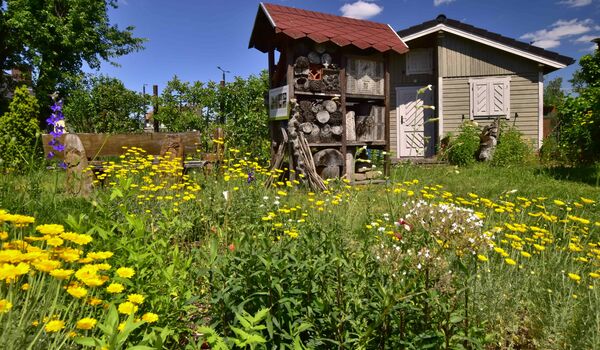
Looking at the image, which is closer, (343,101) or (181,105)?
(343,101)

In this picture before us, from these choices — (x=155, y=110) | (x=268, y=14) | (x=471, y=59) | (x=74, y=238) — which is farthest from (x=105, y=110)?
(x=74, y=238)

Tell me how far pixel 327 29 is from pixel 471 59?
849 cm

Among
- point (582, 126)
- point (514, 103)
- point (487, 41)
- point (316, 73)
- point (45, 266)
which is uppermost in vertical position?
point (487, 41)

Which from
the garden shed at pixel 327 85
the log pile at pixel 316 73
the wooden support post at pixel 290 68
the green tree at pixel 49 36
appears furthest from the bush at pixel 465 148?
the green tree at pixel 49 36

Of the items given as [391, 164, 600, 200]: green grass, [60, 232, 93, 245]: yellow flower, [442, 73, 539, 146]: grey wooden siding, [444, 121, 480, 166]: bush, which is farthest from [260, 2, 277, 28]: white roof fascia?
[442, 73, 539, 146]: grey wooden siding

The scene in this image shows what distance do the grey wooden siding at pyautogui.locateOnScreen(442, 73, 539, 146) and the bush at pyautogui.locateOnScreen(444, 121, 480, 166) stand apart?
0.94 m

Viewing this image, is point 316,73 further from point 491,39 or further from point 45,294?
point 491,39

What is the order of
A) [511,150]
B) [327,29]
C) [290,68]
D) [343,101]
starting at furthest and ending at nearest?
[511,150] → [327,29] → [343,101] → [290,68]

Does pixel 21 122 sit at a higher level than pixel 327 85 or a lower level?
lower

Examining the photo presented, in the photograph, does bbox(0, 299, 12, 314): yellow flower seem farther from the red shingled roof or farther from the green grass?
the red shingled roof

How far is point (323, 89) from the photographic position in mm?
7281

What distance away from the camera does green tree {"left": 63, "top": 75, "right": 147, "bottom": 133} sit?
47.8 ft

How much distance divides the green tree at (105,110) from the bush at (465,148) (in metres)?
11.6

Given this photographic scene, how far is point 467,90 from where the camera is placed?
13.9 metres
